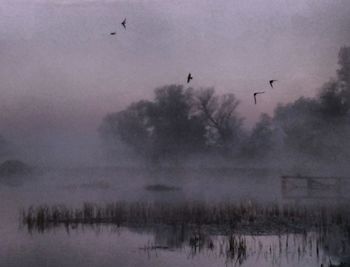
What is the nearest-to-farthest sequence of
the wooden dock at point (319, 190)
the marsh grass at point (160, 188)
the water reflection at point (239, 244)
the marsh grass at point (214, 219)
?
the water reflection at point (239, 244), the marsh grass at point (214, 219), the wooden dock at point (319, 190), the marsh grass at point (160, 188)

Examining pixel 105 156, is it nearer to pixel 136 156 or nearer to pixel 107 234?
pixel 136 156

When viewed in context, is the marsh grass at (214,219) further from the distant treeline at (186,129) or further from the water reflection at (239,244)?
the distant treeline at (186,129)

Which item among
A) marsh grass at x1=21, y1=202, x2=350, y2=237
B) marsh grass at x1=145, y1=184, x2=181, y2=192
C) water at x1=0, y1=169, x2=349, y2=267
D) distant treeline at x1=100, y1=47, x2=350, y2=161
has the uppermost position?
distant treeline at x1=100, y1=47, x2=350, y2=161

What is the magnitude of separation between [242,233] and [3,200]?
1256cm

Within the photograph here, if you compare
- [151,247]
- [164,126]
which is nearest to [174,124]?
[164,126]

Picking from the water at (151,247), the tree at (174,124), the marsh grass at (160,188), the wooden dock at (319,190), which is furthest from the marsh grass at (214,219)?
the tree at (174,124)

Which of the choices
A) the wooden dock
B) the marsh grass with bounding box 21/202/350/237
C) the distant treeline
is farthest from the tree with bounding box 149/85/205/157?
the marsh grass with bounding box 21/202/350/237

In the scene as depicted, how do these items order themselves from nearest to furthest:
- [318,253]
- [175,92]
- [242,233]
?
[318,253] → [242,233] → [175,92]

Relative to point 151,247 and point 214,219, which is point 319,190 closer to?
point 214,219

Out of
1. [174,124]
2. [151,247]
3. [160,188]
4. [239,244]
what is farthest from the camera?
[174,124]

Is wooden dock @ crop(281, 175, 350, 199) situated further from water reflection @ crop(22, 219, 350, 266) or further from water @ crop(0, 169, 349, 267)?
water @ crop(0, 169, 349, 267)

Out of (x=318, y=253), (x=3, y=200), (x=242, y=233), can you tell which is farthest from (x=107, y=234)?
(x=3, y=200)

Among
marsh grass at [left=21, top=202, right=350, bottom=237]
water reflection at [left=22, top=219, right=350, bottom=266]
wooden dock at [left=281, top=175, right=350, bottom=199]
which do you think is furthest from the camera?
wooden dock at [left=281, top=175, right=350, bottom=199]

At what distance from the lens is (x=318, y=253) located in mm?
11812
